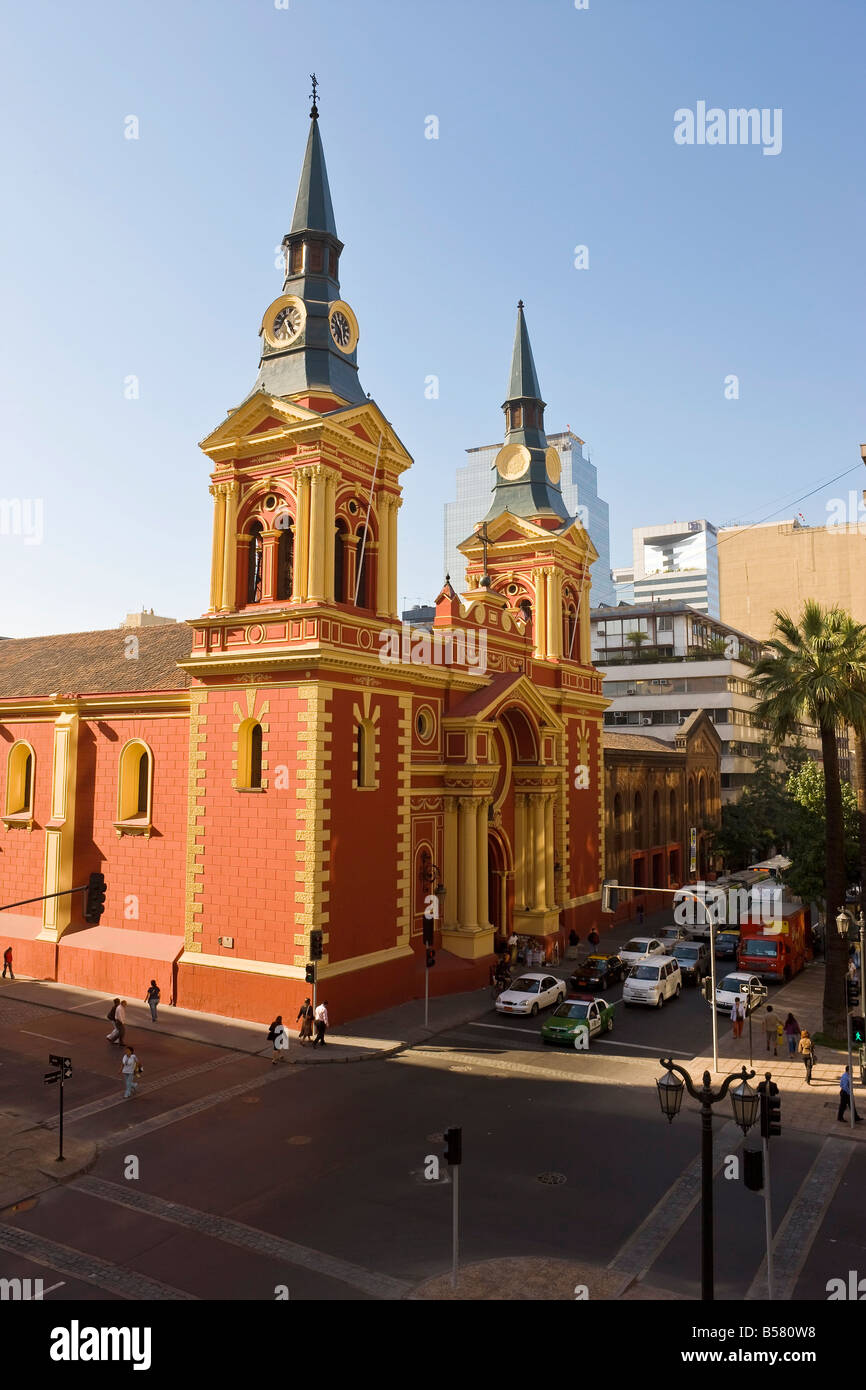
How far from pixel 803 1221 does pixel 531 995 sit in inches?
599

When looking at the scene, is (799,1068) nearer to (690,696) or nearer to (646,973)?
(646,973)

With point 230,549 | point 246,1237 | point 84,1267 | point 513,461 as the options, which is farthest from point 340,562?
point 84,1267

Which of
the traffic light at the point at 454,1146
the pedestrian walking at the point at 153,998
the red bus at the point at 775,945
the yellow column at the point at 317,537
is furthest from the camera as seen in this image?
the red bus at the point at 775,945

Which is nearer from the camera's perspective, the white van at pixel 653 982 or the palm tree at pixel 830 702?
the palm tree at pixel 830 702

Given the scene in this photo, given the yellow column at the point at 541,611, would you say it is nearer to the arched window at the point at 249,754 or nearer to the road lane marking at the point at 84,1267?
the arched window at the point at 249,754

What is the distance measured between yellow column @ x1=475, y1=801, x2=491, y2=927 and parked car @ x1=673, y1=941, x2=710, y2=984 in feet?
26.5

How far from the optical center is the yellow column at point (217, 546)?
30.7 metres

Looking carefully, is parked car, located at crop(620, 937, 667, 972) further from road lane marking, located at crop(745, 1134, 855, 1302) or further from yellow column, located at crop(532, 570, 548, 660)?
road lane marking, located at crop(745, 1134, 855, 1302)

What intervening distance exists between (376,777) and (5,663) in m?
23.5

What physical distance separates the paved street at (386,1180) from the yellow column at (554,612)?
2147 centimetres

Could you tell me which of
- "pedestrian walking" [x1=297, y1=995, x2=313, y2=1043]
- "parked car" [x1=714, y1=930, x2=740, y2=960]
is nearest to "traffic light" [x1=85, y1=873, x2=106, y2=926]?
"pedestrian walking" [x1=297, y1=995, x2=313, y2=1043]

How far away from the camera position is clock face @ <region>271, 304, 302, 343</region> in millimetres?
31312

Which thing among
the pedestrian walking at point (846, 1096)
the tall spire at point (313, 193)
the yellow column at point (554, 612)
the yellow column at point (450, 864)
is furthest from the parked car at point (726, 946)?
the tall spire at point (313, 193)
